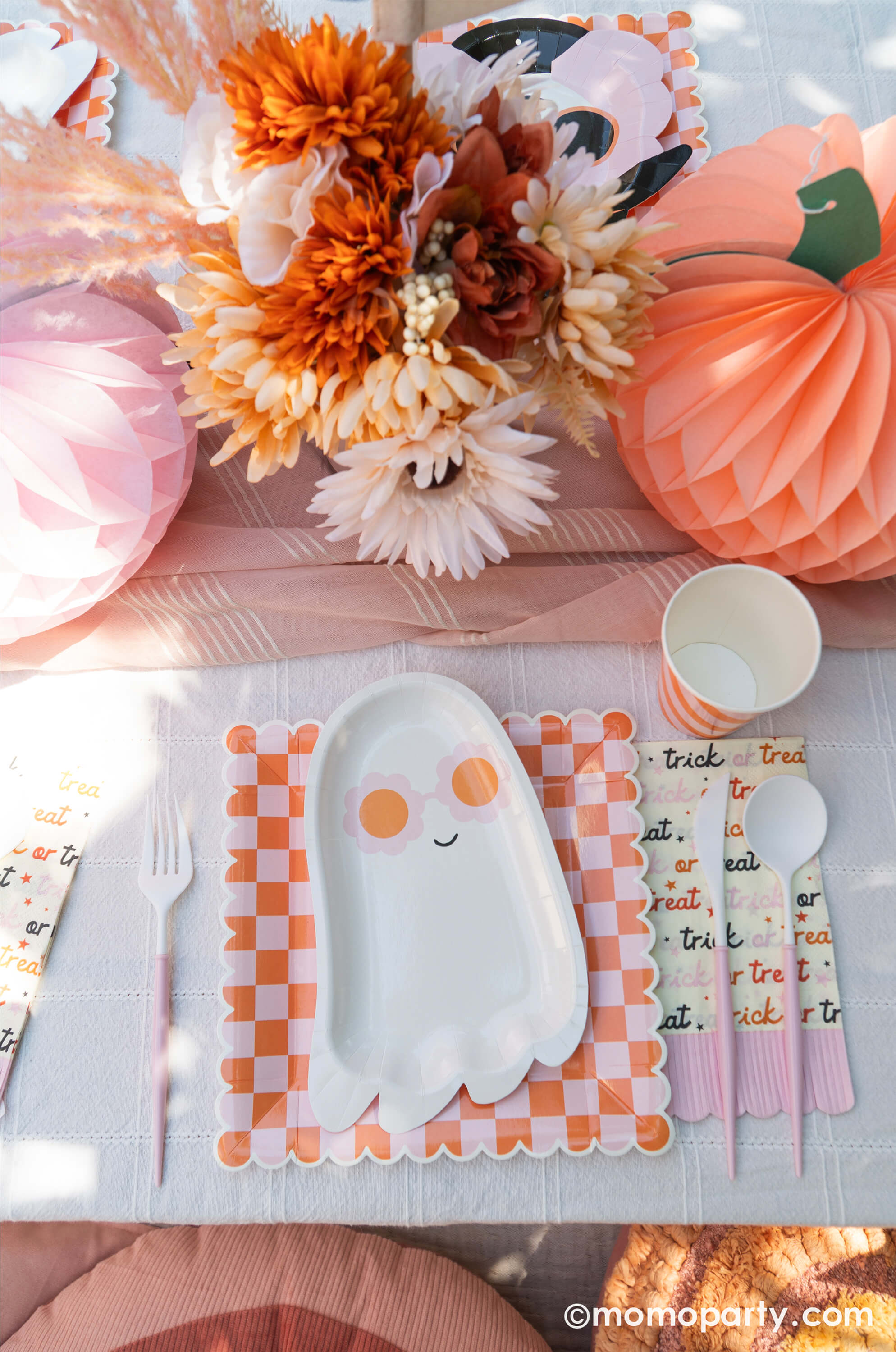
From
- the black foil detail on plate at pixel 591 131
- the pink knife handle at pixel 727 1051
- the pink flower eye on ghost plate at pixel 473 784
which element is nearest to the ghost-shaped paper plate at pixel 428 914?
the pink flower eye on ghost plate at pixel 473 784

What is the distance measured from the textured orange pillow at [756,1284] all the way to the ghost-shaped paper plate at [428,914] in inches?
16.8

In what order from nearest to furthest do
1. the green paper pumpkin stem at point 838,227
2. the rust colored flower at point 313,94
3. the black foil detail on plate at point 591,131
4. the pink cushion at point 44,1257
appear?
1. the rust colored flower at point 313,94
2. the green paper pumpkin stem at point 838,227
3. the black foil detail on plate at point 591,131
4. the pink cushion at point 44,1257

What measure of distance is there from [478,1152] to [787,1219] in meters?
0.23

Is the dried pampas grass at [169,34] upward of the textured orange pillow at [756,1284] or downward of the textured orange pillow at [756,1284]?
upward

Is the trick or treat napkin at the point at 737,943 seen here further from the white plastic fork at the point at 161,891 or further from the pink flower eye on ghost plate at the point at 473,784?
the white plastic fork at the point at 161,891

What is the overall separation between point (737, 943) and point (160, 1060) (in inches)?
17.3

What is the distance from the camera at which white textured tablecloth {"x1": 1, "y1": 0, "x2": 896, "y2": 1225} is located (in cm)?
61

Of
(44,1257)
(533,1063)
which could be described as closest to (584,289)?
(533,1063)

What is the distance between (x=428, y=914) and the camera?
0.66 m

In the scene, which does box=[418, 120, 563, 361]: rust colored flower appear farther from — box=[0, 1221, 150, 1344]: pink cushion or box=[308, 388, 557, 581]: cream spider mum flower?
box=[0, 1221, 150, 1344]: pink cushion

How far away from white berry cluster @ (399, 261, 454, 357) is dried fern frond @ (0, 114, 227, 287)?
148 millimetres

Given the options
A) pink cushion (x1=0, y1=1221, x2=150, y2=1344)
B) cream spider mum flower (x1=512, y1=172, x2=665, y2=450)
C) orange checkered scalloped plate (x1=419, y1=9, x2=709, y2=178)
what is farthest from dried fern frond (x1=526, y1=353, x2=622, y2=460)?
pink cushion (x1=0, y1=1221, x2=150, y2=1344)

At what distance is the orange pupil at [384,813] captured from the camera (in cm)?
68

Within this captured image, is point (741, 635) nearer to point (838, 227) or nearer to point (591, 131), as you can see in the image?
point (838, 227)
